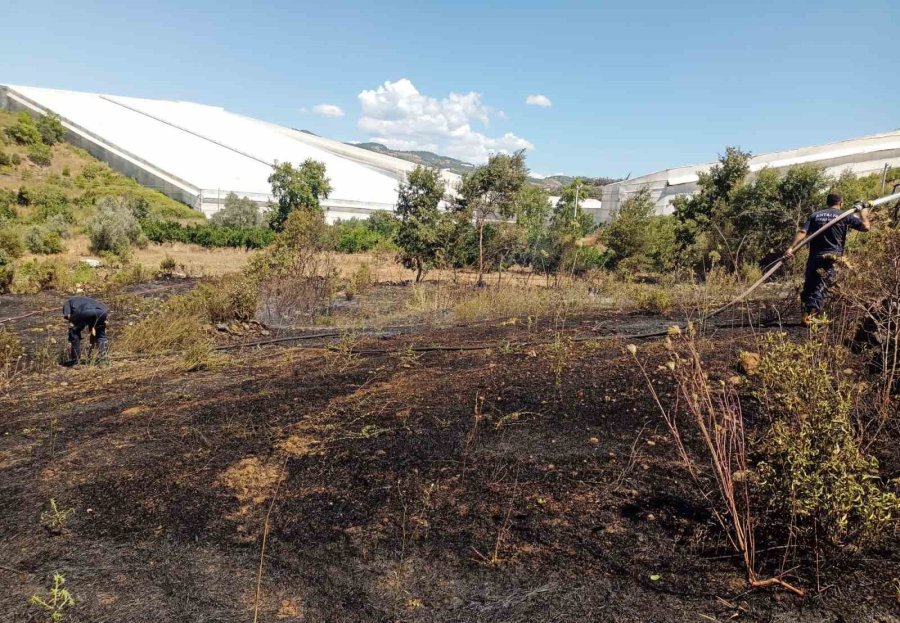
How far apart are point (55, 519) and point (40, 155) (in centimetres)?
3968

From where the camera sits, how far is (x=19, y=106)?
1724 inches

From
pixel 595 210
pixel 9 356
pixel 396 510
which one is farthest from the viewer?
pixel 595 210

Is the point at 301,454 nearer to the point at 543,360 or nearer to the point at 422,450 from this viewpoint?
the point at 422,450

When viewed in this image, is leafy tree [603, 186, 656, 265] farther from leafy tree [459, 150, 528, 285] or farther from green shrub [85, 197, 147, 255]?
green shrub [85, 197, 147, 255]

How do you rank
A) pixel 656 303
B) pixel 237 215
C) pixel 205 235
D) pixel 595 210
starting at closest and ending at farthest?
pixel 656 303 → pixel 205 235 → pixel 237 215 → pixel 595 210

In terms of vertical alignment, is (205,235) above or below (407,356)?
above

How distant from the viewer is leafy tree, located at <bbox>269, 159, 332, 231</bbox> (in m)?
26.0

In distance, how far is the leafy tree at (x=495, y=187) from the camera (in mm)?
16578

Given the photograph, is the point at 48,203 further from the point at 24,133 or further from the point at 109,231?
the point at 24,133

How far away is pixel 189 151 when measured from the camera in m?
40.2

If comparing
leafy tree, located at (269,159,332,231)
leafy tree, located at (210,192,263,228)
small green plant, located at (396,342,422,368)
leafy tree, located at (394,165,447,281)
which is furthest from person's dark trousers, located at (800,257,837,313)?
leafy tree, located at (210,192,263,228)

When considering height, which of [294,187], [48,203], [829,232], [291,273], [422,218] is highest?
[294,187]

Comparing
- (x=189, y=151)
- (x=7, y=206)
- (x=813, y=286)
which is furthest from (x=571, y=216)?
(x=189, y=151)

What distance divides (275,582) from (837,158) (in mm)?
34921
